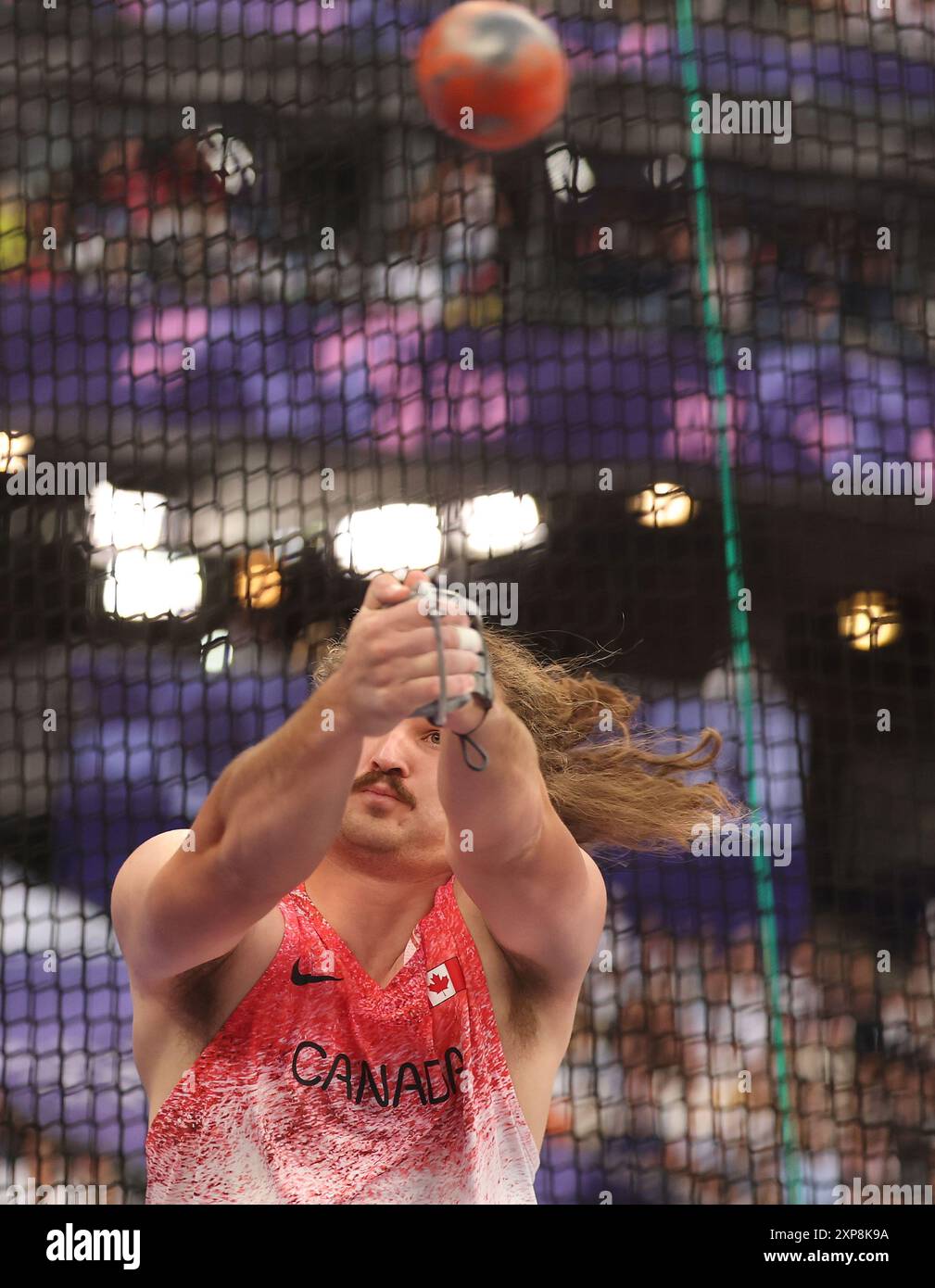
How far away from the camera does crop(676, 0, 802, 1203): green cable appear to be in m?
3.08

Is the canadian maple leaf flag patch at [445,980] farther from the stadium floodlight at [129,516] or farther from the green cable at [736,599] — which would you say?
the stadium floodlight at [129,516]

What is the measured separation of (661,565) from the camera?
3502mm

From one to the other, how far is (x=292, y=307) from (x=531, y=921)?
2.47 metres

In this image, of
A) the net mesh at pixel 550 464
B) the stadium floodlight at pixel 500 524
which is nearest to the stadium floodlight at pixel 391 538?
the net mesh at pixel 550 464

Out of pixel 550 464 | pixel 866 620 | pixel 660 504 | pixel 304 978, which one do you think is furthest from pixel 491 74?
pixel 866 620

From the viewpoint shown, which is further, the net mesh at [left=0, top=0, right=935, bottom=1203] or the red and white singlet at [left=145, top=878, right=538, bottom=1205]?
the net mesh at [left=0, top=0, right=935, bottom=1203]

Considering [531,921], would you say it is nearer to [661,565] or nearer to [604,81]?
[661,565]

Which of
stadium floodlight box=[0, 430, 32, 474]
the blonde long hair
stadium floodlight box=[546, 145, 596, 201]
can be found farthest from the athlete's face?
stadium floodlight box=[546, 145, 596, 201]

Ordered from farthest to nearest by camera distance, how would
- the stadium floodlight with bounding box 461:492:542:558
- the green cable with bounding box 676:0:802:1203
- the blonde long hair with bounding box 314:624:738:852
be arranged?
A: the stadium floodlight with bounding box 461:492:542:558
the green cable with bounding box 676:0:802:1203
the blonde long hair with bounding box 314:624:738:852

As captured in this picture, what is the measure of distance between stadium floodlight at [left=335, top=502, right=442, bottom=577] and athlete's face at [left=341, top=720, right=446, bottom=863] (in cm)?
172

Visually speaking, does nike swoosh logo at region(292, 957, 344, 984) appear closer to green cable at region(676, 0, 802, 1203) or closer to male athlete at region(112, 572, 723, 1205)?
male athlete at region(112, 572, 723, 1205)

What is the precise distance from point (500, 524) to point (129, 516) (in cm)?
86

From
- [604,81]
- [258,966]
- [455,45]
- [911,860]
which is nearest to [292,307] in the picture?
[604,81]

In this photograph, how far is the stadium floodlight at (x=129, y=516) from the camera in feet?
10.9
